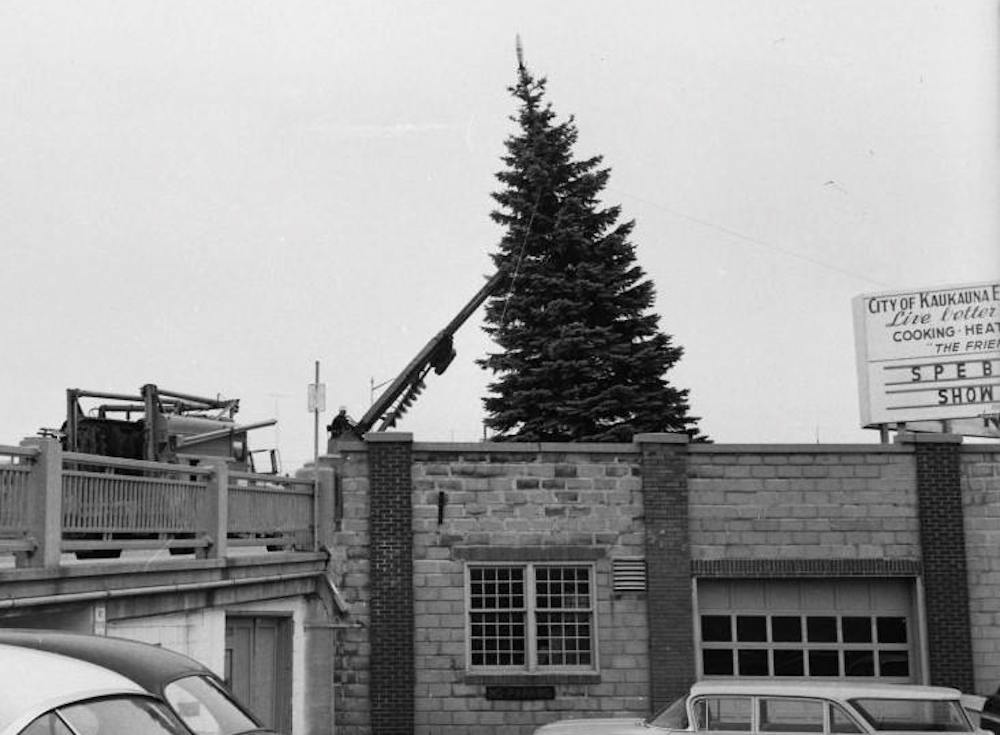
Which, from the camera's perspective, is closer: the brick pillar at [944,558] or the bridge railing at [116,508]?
the bridge railing at [116,508]

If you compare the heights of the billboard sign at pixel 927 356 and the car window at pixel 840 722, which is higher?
the billboard sign at pixel 927 356

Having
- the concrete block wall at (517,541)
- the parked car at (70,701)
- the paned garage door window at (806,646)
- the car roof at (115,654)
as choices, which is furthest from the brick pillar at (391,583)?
the parked car at (70,701)

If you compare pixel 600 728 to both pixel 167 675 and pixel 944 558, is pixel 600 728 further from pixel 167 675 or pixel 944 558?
pixel 944 558

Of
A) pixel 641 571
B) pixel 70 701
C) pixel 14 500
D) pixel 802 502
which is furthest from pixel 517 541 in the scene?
pixel 70 701

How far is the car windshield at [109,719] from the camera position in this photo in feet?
20.1

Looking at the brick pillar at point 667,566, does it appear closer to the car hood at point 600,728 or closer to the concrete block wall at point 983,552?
the concrete block wall at point 983,552

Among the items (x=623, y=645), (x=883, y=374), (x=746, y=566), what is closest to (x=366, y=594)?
(x=623, y=645)

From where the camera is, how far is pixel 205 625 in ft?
50.6

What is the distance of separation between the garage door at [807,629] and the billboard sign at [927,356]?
4.82 meters

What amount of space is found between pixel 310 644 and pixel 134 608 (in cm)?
762

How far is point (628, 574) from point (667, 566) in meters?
0.66

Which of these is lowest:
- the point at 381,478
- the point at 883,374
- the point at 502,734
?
the point at 502,734

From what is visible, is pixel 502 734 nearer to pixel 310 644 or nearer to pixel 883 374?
pixel 310 644

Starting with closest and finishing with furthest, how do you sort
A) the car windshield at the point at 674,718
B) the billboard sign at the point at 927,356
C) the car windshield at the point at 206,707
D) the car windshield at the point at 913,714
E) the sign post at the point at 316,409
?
the car windshield at the point at 206,707
the car windshield at the point at 913,714
the car windshield at the point at 674,718
the sign post at the point at 316,409
the billboard sign at the point at 927,356
